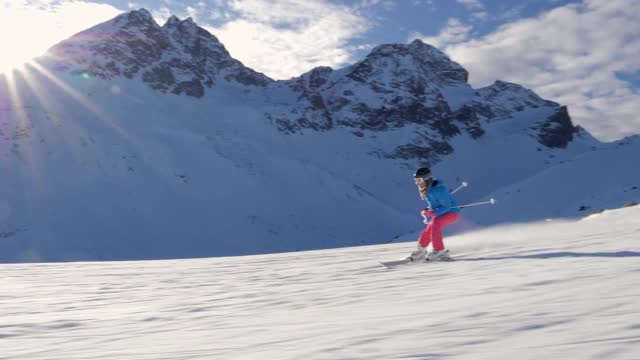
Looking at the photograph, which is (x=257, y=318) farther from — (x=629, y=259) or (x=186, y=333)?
(x=629, y=259)

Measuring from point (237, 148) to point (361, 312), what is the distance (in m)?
88.9

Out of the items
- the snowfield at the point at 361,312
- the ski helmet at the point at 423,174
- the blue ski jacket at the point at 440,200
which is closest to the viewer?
the snowfield at the point at 361,312

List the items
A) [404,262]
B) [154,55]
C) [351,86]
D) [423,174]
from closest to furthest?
[404,262] < [423,174] < [154,55] < [351,86]

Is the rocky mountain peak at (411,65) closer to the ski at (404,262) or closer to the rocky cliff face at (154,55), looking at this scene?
the rocky cliff face at (154,55)

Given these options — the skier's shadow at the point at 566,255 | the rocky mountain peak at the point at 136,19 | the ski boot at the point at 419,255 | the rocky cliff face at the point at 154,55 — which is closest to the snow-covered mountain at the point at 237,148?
the rocky cliff face at the point at 154,55

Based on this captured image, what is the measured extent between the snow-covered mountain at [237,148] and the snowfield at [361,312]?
1030 inches

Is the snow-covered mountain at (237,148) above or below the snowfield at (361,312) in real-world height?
above

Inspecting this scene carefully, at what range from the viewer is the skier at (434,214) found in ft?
22.3

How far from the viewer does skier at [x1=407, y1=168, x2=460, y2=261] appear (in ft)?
22.3

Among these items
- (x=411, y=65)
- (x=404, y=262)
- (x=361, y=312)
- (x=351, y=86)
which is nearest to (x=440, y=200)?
(x=404, y=262)

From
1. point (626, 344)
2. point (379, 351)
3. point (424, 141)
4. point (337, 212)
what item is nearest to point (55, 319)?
point (379, 351)

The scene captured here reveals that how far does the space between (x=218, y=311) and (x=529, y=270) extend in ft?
9.46

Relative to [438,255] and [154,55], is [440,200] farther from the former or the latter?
[154,55]

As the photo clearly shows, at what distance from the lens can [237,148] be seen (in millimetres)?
90812
